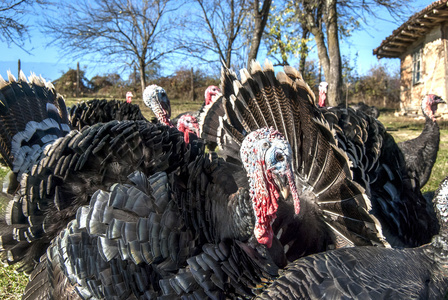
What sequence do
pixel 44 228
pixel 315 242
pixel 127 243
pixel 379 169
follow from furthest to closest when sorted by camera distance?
1. pixel 379 169
2. pixel 315 242
3. pixel 44 228
4. pixel 127 243

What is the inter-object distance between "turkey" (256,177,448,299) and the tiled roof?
12.0 metres

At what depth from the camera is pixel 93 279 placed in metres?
1.85

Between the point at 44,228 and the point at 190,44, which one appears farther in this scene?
the point at 190,44

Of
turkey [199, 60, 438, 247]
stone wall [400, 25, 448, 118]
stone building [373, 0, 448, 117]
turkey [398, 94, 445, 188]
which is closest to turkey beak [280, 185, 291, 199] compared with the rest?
turkey [199, 60, 438, 247]

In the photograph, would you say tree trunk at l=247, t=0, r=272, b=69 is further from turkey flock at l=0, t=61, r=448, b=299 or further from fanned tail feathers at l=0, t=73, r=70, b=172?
fanned tail feathers at l=0, t=73, r=70, b=172

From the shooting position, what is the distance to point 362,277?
1.73 metres

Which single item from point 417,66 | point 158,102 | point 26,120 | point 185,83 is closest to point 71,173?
point 26,120

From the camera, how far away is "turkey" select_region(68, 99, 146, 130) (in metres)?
4.15

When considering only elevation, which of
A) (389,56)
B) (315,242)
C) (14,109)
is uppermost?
(389,56)

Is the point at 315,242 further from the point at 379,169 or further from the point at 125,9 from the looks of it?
the point at 125,9

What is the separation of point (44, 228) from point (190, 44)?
1332 cm

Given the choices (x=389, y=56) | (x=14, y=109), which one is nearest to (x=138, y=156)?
(x=14, y=109)

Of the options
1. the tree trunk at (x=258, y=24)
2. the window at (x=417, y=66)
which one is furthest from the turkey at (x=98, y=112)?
the window at (x=417, y=66)

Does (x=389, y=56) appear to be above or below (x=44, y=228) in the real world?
above
